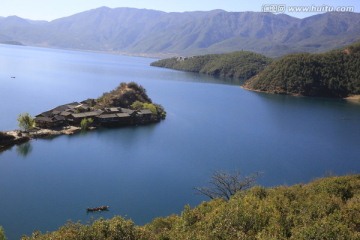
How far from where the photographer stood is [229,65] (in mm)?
154250

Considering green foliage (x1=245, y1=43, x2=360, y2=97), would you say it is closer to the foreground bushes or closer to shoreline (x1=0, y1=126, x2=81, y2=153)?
shoreline (x1=0, y1=126, x2=81, y2=153)

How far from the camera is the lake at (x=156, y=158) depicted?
25.7m

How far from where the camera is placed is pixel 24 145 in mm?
39281

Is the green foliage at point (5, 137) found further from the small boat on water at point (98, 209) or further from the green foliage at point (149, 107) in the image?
the green foliage at point (149, 107)

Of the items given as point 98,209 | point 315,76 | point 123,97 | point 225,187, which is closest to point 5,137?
point 98,209

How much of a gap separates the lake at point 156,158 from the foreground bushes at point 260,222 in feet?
27.3

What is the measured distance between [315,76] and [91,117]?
76.3 m

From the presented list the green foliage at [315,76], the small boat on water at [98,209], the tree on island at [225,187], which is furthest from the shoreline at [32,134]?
the green foliage at [315,76]

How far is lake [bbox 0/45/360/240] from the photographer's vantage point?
2567 centimetres

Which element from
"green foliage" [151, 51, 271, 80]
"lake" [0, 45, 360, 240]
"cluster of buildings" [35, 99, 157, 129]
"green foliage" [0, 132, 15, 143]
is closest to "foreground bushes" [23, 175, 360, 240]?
"lake" [0, 45, 360, 240]

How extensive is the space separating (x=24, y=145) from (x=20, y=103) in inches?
912

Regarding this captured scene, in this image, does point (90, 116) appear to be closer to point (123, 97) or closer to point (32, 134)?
point (32, 134)

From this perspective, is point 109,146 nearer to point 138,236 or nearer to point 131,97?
point 131,97

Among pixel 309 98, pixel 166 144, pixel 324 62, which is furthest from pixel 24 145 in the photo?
pixel 324 62
